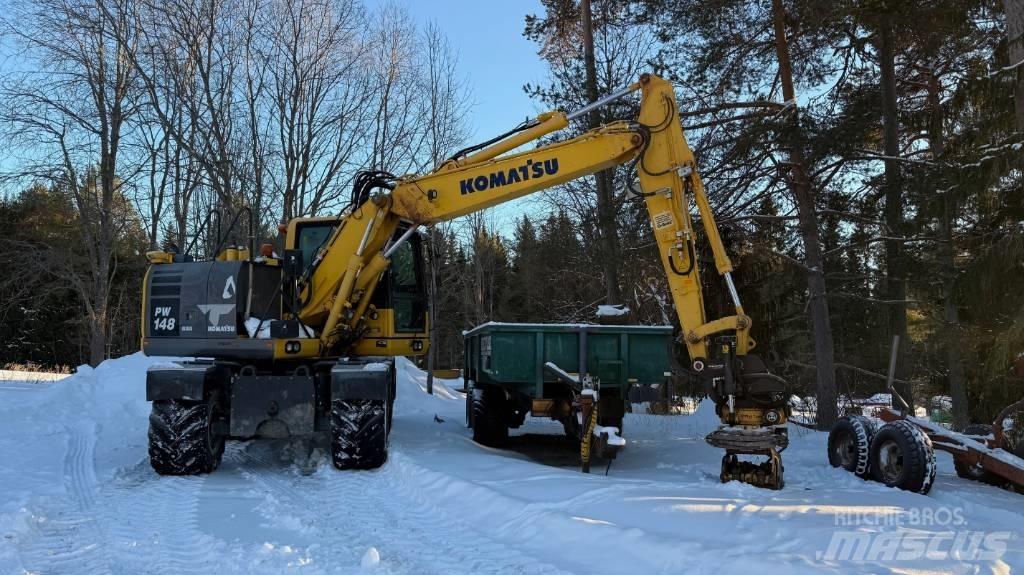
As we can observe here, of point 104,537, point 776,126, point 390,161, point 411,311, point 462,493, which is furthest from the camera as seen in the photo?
point 390,161

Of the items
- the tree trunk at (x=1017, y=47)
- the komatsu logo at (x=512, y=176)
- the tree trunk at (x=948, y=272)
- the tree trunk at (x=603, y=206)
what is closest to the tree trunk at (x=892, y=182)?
the tree trunk at (x=948, y=272)

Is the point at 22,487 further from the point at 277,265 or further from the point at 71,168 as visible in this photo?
the point at 71,168

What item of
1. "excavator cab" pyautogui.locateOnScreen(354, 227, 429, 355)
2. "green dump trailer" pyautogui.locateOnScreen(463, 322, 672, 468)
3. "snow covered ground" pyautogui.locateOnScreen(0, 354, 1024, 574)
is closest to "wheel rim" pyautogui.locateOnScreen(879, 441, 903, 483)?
"snow covered ground" pyautogui.locateOnScreen(0, 354, 1024, 574)

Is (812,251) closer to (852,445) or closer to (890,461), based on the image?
(852,445)

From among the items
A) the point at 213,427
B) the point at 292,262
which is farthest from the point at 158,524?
the point at 292,262

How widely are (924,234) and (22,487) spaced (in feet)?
46.4

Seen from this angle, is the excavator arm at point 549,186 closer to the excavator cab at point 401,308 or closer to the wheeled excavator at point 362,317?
the wheeled excavator at point 362,317

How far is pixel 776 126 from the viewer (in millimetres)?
12906

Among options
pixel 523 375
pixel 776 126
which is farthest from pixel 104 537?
pixel 776 126

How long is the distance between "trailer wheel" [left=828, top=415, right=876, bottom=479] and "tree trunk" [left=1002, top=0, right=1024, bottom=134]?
428 centimetres

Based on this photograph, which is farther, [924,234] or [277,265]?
[924,234]

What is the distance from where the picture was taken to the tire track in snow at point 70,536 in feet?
15.3

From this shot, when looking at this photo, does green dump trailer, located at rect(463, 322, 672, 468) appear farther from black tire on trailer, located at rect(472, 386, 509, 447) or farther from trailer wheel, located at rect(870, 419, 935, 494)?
trailer wheel, located at rect(870, 419, 935, 494)

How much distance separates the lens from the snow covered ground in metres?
4.56
